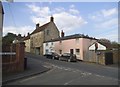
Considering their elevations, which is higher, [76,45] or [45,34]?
[45,34]

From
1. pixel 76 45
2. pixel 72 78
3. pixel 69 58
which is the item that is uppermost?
pixel 76 45

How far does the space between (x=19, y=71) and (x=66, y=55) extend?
2265 centimetres

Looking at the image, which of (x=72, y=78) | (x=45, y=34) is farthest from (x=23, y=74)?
(x=45, y=34)

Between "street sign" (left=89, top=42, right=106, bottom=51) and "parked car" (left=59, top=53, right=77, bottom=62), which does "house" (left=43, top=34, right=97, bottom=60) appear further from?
"parked car" (left=59, top=53, right=77, bottom=62)

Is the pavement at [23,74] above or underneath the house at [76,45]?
underneath

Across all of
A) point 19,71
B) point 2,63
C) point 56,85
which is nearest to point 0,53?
point 2,63

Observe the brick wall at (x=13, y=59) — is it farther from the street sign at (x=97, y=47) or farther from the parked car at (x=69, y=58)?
the street sign at (x=97, y=47)

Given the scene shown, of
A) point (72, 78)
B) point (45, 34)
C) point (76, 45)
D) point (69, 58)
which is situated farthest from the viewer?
point (45, 34)

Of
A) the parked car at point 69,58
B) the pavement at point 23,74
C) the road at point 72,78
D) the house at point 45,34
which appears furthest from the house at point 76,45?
the road at point 72,78

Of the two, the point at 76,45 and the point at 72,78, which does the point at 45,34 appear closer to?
the point at 76,45

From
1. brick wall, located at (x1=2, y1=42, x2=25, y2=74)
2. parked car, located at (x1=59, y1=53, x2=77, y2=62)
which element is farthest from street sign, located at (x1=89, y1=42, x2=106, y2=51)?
brick wall, located at (x1=2, y1=42, x2=25, y2=74)

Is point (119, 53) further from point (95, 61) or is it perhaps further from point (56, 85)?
point (56, 85)

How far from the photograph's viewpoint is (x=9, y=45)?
20.2 metres

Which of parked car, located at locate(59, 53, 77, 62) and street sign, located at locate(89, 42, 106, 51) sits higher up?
street sign, located at locate(89, 42, 106, 51)
